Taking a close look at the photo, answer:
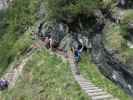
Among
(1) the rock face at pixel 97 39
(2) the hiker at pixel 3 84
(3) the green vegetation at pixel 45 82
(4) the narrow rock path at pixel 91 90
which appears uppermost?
(1) the rock face at pixel 97 39

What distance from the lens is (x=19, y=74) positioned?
22109 mm

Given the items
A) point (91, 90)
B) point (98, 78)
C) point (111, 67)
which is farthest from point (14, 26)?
point (91, 90)

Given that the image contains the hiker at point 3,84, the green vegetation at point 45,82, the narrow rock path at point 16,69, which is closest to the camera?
the green vegetation at point 45,82

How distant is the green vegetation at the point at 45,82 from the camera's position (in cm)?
1712

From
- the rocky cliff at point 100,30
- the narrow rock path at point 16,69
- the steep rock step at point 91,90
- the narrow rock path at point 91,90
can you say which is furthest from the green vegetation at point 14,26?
the narrow rock path at point 91,90

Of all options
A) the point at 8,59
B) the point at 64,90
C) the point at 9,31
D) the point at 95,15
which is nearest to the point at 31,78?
the point at 64,90

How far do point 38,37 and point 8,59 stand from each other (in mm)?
3706

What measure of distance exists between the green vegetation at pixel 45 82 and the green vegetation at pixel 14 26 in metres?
5.85

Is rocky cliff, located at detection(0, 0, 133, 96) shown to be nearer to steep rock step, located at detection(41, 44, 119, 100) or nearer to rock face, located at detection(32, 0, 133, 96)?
rock face, located at detection(32, 0, 133, 96)

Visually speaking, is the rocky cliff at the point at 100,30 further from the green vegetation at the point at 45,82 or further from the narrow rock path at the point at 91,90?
the green vegetation at the point at 45,82

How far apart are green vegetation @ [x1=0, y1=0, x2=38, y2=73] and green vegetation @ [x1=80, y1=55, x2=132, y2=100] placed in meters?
8.65

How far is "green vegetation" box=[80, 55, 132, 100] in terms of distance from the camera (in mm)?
16625

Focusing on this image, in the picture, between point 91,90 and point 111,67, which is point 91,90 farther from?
point 111,67

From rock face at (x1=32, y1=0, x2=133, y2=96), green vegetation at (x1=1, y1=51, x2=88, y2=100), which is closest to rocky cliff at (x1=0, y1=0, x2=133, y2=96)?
rock face at (x1=32, y1=0, x2=133, y2=96)
